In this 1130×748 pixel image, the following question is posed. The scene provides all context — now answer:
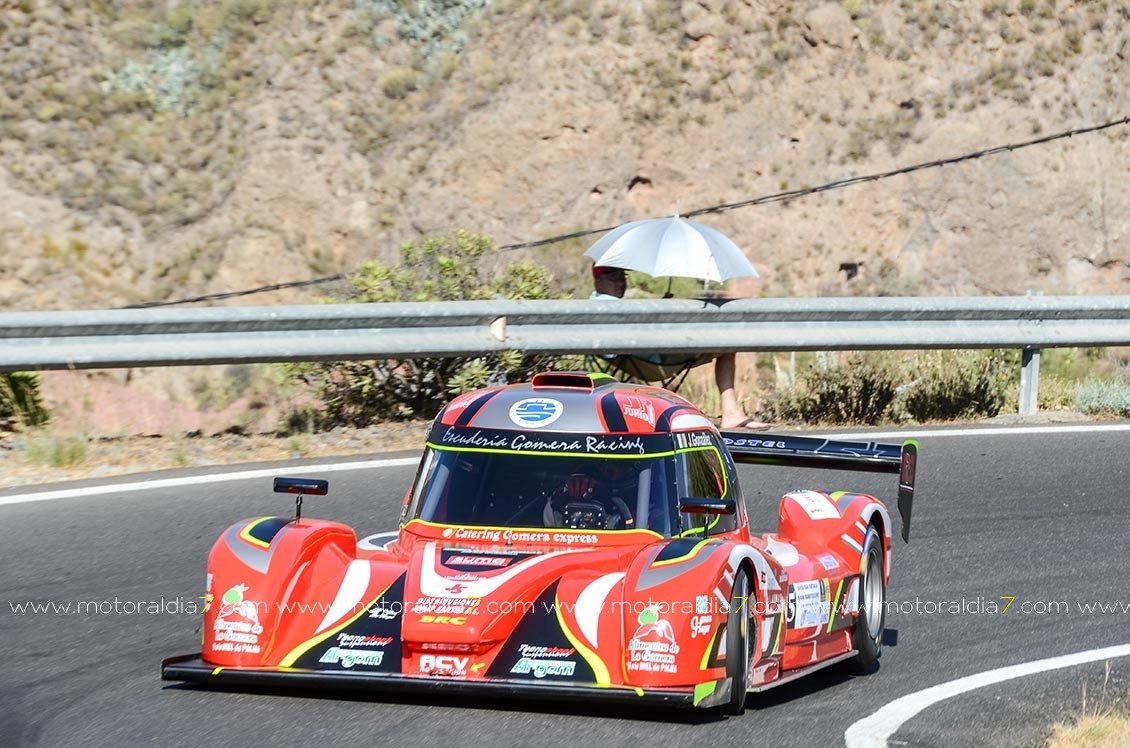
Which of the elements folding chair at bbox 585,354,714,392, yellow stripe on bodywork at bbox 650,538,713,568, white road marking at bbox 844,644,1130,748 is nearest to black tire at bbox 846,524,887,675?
white road marking at bbox 844,644,1130,748

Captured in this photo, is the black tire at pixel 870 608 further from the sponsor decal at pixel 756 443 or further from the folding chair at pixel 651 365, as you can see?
the folding chair at pixel 651 365

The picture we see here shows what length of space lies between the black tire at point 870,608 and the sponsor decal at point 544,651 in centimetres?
194

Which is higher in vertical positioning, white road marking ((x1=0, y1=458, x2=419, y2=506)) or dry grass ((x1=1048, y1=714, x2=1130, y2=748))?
white road marking ((x1=0, y1=458, x2=419, y2=506))

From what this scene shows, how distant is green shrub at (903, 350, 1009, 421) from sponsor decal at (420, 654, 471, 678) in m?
9.19

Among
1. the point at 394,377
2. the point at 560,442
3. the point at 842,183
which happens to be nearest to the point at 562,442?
the point at 560,442

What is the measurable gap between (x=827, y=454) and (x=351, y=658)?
311cm

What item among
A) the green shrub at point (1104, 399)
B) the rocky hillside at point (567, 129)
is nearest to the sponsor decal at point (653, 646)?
the green shrub at point (1104, 399)

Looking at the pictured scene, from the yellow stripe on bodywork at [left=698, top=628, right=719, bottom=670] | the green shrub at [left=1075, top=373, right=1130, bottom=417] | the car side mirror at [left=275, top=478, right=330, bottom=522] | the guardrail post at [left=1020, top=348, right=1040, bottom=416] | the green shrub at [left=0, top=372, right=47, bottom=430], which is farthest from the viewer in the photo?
the green shrub at [left=1075, top=373, right=1130, bottom=417]

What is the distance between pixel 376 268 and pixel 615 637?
28.9ft

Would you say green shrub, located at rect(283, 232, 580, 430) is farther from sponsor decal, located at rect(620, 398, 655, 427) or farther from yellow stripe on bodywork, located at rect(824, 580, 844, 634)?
yellow stripe on bodywork, located at rect(824, 580, 844, 634)

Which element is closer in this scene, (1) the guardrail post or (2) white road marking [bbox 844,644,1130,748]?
(2) white road marking [bbox 844,644,1130,748]

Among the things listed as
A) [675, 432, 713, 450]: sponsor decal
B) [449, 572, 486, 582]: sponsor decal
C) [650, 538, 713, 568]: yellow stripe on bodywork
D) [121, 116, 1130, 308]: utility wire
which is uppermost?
[121, 116, 1130, 308]: utility wire

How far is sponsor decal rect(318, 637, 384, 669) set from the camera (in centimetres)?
628

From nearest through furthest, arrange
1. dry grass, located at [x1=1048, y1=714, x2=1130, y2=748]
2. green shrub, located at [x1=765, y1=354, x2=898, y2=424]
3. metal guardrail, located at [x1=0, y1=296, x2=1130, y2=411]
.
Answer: dry grass, located at [x1=1048, y1=714, x2=1130, y2=748] < metal guardrail, located at [x1=0, y1=296, x2=1130, y2=411] < green shrub, located at [x1=765, y1=354, x2=898, y2=424]
